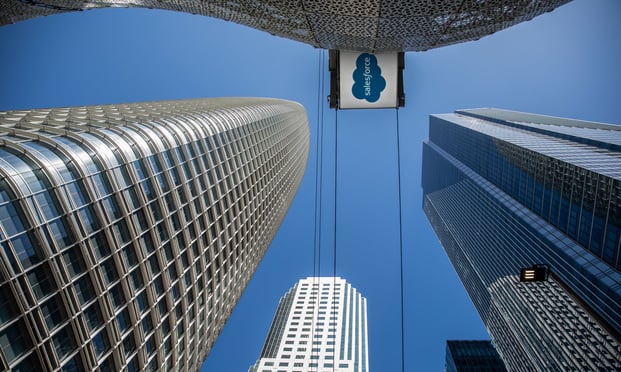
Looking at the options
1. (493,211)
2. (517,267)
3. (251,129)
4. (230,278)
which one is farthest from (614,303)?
(251,129)

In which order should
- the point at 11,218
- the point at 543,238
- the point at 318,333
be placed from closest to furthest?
the point at 11,218, the point at 543,238, the point at 318,333

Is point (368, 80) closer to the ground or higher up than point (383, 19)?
closer to the ground

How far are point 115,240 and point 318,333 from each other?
384 ft

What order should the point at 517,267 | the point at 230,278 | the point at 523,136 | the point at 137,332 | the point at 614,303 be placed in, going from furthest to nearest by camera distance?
the point at 523,136 → the point at 517,267 → the point at 614,303 → the point at 230,278 → the point at 137,332

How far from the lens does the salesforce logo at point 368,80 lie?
14625 millimetres

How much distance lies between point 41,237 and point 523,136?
14645 centimetres

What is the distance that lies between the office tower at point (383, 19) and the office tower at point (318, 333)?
104132mm

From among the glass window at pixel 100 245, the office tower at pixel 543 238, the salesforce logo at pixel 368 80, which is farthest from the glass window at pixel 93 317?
the office tower at pixel 543 238

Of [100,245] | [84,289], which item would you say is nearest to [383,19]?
[100,245]

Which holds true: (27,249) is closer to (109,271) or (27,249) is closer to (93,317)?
(109,271)

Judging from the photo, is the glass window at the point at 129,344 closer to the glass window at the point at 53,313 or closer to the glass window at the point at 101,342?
the glass window at the point at 101,342

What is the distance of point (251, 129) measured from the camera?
228ft

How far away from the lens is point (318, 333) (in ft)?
434

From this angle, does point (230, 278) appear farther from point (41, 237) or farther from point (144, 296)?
point (41, 237)
